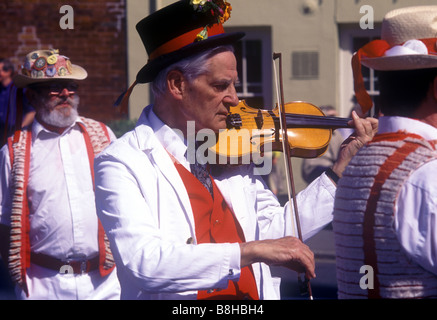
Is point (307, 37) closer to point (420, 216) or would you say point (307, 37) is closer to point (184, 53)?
point (184, 53)

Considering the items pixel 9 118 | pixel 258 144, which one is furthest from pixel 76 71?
pixel 258 144

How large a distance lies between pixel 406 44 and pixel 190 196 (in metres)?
0.87

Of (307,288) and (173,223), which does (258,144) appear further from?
(307,288)

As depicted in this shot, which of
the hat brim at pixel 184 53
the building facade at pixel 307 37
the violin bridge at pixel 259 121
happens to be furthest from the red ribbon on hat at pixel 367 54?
the building facade at pixel 307 37

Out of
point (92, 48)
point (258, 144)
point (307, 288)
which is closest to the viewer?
point (307, 288)

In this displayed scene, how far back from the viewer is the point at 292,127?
376cm

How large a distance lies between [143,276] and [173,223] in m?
0.26

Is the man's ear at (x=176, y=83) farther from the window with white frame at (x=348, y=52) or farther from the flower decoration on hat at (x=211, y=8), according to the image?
the window with white frame at (x=348, y=52)

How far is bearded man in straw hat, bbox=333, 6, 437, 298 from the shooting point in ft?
7.23

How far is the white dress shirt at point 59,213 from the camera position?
4121mm

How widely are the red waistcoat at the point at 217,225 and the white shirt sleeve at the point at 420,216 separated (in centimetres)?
73

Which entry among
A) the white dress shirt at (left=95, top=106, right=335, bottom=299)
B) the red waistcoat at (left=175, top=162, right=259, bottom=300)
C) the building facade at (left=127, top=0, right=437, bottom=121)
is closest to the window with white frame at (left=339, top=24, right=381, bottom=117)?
the building facade at (left=127, top=0, right=437, bottom=121)

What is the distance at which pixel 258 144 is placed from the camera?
3.52 metres

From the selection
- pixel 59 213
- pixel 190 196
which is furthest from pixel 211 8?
pixel 59 213
